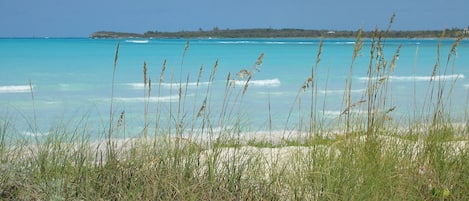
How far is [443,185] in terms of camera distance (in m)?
3.84

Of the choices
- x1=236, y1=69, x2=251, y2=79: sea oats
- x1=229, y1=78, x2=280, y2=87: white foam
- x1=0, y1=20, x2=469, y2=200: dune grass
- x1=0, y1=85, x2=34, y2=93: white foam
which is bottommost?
x1=0, y1=85, x2=34, y2=93: white foam

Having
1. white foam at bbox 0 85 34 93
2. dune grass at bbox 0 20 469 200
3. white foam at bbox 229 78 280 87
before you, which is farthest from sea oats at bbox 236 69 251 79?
white foam at bbox 229 78 280 87

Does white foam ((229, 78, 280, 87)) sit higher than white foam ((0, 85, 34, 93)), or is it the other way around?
white foam ((229, 78, 280, 87))

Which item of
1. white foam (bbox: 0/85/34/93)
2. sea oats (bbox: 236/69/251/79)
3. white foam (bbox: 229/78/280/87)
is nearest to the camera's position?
sea oats (bbox: 236/69/251/79)

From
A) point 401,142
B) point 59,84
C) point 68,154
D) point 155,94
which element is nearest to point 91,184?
point 68,154

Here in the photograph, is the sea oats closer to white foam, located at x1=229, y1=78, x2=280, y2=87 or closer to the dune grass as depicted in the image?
the dune grass

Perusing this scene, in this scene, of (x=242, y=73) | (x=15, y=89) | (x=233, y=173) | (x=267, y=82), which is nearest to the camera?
(x=233, y=173)

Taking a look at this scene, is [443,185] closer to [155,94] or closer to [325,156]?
[325,156]

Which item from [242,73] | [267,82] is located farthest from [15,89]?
[242,73]

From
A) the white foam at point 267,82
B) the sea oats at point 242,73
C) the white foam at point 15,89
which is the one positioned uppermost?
the sea oats at point 242,73

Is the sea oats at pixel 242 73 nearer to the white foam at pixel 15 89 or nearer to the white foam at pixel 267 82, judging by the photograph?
the white foam at pixel 15 89

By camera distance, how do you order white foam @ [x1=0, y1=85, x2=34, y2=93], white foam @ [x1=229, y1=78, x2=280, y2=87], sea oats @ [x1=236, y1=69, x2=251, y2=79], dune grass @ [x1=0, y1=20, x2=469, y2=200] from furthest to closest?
white foam @ [x1=229, y1=78, x2=280, y2=87], white foam @ [x1=0, y1=85, x2=34, y2=93], sea oats @ [x1=236, y1=69, x2=251, y2=79], dune grass @ [x1=0, y1=20, x2=469, y2=200]

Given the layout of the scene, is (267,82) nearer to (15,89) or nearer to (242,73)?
(15,89)

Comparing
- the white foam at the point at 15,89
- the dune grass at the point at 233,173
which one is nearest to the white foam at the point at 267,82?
the white foam at the point at 15,89
